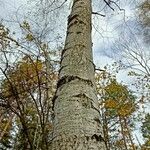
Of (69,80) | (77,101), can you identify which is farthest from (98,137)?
(69,80)

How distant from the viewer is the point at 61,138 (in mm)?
1333

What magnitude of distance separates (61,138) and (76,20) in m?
1.15

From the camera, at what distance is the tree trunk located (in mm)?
1312

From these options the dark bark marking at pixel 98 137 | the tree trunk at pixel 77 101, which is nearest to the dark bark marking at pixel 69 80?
the tree trunk at pixel 77 101

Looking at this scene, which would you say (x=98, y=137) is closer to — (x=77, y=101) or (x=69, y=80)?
(x=77, y=101)

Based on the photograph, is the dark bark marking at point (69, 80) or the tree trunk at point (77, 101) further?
the dark bark marking at point (69, 80)

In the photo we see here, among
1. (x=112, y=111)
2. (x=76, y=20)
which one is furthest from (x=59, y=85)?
(x=112, y=111)

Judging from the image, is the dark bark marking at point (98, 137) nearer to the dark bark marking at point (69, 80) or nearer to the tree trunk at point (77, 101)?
the tree trunk at point (77, 101)

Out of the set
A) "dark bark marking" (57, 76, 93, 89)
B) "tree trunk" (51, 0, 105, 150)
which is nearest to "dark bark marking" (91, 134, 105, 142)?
"tree trunk" (51, 0, 105, 150)

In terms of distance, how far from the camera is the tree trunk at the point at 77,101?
1312mm

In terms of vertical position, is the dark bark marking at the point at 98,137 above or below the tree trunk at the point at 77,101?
below

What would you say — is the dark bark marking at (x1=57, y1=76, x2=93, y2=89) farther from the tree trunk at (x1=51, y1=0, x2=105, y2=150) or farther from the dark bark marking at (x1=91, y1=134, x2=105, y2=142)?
the dark bark marking at (x1=91, y1=134, x2=105, y2=142)

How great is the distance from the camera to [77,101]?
149 centimetres

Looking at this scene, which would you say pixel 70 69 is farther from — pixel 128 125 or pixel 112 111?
pixel 128 125
